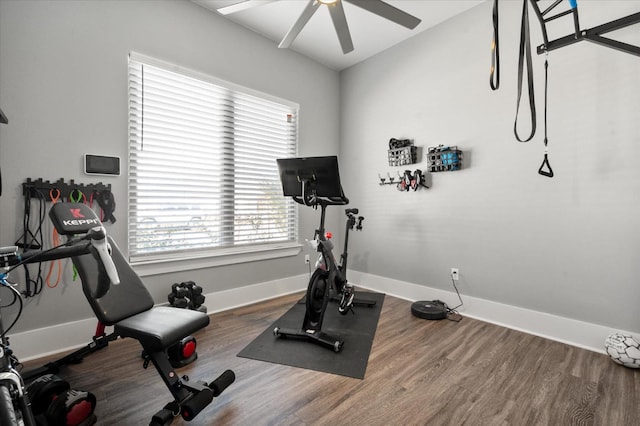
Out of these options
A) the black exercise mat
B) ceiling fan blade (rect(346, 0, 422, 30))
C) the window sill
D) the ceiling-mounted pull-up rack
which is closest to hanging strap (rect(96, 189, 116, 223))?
the window sill

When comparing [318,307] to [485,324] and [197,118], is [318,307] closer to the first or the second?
[485,324]

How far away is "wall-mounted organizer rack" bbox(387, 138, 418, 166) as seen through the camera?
3.56 meters

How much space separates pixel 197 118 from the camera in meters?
3.04

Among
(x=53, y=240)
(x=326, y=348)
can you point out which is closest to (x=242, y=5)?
(x=53, y=240)

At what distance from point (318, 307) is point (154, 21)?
3.01 m

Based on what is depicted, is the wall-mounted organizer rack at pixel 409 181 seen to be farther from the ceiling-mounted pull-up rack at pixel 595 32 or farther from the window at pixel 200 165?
the ceiling-mounted pull-up rack at pixel 595 32

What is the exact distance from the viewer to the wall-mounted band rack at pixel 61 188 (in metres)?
2.13

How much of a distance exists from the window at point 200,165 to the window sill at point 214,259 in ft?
0.09

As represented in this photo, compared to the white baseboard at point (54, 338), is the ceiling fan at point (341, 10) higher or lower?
higher

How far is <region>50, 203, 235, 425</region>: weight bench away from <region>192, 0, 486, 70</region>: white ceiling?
2.66m

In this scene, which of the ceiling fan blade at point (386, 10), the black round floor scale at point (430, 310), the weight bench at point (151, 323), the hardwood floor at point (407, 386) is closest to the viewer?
the weight bench at point (151, 323)

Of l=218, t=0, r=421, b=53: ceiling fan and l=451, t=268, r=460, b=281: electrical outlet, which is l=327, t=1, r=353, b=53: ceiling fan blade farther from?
l=451, t=268, r=460, b=281: electrical outlet

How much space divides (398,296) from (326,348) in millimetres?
1673

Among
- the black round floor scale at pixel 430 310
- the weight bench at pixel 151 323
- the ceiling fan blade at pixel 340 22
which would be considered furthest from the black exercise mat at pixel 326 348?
the ceiling fan blade at pixel 340 22
